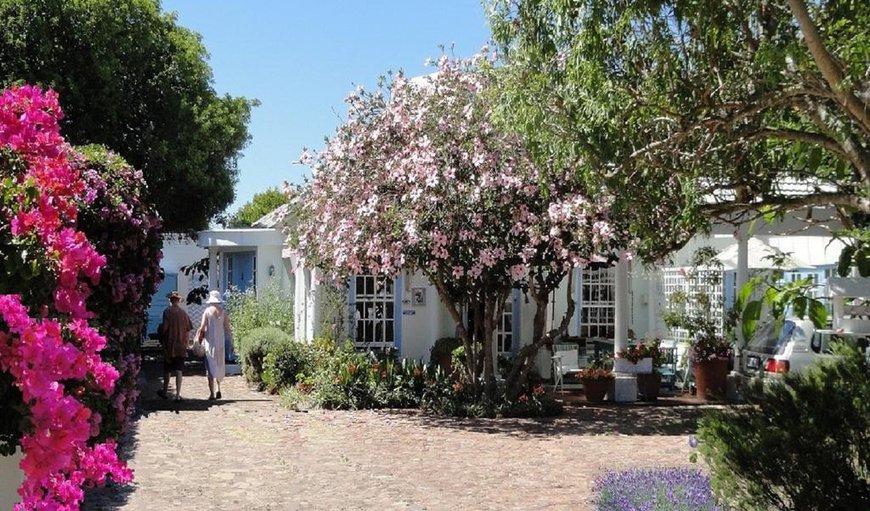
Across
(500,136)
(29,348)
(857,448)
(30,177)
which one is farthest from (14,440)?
(500,136)

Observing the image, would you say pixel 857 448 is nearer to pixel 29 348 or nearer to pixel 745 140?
pixel 745 140

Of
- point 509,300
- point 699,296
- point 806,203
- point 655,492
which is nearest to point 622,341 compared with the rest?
point 699,296

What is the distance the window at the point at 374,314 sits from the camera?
17.9 m

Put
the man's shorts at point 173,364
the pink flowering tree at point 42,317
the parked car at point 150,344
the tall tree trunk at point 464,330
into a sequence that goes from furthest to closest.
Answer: the parked car at point 150,344 → the man's shorts at point 173,364 → the tall tree trunk at point 464,330 → the pink flowering tree at point 42,317

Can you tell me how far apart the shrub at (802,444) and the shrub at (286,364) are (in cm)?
1125

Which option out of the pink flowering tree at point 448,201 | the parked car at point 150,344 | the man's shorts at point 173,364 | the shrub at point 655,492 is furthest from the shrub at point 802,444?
the parked car at point 150,344

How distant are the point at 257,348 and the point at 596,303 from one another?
7.11 metres

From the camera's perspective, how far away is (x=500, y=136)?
486 inches

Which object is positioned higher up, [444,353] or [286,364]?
[444,353]

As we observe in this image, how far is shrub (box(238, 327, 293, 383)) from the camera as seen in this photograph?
17.2 metres

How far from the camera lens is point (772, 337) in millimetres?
14750

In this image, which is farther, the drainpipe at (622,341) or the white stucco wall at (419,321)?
the white stucco wall at (419,321)

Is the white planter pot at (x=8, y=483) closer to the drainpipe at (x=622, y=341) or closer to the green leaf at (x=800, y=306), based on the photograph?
the green leaf at (x=800, y=306)

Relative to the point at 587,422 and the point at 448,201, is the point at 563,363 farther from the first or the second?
the point at 448,201
